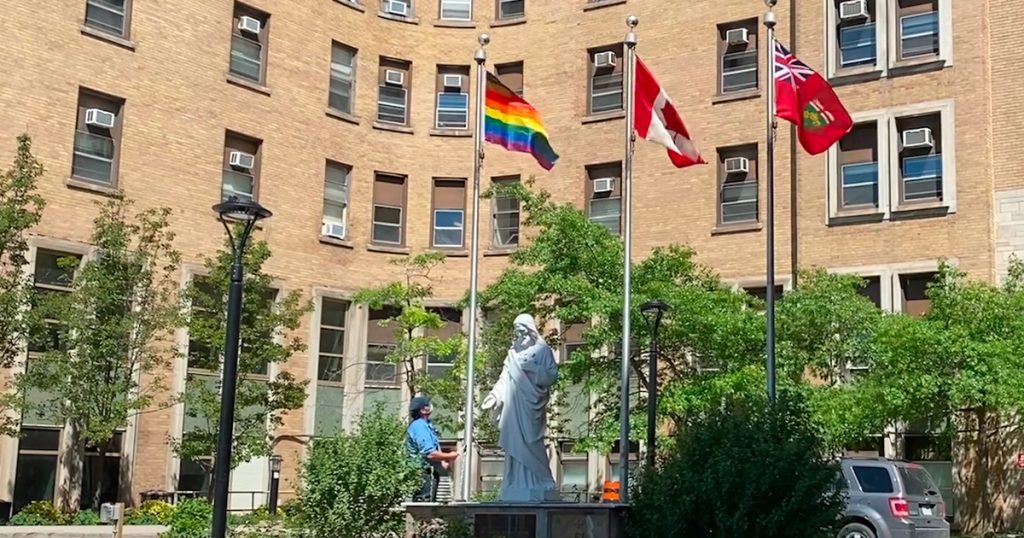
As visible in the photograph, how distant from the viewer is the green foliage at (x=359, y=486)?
15.9 metres

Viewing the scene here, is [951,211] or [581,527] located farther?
[951,211]

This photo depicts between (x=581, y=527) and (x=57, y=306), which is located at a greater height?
(x=57, y=306)

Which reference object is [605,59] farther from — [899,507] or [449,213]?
[899,507]

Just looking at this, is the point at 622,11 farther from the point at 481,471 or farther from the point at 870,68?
the point at 481,471

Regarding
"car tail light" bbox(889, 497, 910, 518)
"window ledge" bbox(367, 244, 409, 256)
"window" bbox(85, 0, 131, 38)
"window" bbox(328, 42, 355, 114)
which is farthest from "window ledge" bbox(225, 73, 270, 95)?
"car tail light" bbox(889, 497, 910, 518)

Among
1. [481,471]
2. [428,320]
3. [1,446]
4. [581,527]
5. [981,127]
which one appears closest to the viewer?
[581,527]

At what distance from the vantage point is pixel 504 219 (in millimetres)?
35062

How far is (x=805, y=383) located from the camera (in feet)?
82.6

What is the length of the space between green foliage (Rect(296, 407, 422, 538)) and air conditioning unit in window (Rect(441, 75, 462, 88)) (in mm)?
20987

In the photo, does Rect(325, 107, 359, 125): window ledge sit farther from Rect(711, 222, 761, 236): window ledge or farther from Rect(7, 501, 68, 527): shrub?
Rect(7, 501, 68, 527): shrub

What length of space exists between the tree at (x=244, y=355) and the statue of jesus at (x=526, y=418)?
11285 millimetres

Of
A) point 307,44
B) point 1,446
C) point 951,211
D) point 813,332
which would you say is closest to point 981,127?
point 951,211

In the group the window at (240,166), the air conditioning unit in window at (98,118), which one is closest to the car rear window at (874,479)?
the window at (240,166)

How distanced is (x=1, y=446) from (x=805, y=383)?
1609cm
